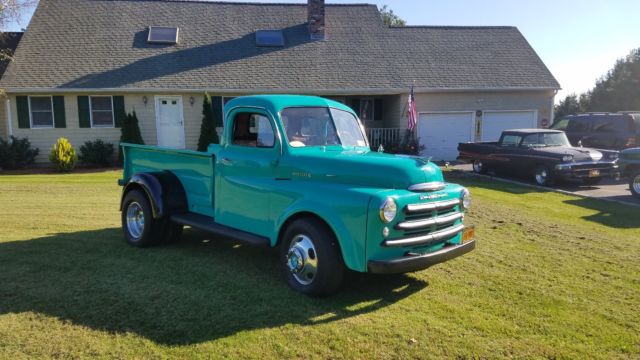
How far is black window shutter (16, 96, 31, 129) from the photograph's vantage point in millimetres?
17562

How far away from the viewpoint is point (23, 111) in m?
17.6

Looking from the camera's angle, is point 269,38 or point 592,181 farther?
point 269,38

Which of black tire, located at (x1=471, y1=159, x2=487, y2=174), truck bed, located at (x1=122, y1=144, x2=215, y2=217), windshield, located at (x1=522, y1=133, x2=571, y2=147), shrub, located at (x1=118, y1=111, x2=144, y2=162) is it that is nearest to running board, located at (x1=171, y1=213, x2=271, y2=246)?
truck bed, located at (x1=122, y1=144, x2=215, y2=217)

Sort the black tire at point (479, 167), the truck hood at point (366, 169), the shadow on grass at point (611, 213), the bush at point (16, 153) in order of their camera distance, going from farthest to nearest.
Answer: the bush at point (16, 153) → the black tire at point (479, 167) → the shadow on grass at point (611, 213) → the truck hood at point (366, 169)

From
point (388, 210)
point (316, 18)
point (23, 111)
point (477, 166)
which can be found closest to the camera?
point (388, 210)

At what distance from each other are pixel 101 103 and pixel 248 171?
14.9 meters

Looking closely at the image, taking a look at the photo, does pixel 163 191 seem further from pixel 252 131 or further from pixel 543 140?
pixel 543 140

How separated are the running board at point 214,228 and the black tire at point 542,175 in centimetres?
1015

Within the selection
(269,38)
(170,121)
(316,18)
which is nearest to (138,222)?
(170,121)

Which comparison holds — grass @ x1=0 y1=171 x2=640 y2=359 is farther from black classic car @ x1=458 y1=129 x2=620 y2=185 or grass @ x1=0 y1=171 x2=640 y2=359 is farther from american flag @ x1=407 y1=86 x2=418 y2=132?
american flag @ x1=407 y1=86 x2=418 y2=132

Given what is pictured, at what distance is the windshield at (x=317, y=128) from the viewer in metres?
5.73

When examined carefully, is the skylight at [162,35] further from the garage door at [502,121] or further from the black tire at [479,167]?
the garage door at [502,121]

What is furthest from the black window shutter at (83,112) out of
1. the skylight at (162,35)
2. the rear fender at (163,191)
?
the rear fender at (163,191)

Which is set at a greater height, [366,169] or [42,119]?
[42,119]
